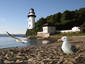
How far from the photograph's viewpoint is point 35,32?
48156mm

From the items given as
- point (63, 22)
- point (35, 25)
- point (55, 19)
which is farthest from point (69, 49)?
point (35, 25)

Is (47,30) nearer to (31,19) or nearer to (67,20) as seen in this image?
(67,20)

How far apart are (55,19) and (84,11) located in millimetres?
11054

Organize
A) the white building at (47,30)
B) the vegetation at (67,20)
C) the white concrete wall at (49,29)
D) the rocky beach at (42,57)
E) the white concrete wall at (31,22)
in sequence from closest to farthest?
the rocky beach at (42,57)
the vegetation at (67,20)
the white building at (47,30)
the white concrete wall at (49,29)
the white concrete wall at (31,22)

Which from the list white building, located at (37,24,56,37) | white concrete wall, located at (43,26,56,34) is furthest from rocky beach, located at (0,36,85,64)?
white concrete wall, located at (43,26,56,34)

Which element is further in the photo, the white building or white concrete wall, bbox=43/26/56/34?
white concrete wall, bbox=43/26/56/34

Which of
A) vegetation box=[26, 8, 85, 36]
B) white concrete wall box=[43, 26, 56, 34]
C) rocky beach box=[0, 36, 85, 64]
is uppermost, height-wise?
vegetation box=[26, 8, 85, 36]

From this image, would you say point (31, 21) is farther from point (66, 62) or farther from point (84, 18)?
point (66, 62)

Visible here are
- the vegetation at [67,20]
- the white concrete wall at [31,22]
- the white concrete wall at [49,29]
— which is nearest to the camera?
the vegetation at [67,20]

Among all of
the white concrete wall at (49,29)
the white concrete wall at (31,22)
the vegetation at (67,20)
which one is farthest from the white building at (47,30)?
the white concrete wall at (31,22)

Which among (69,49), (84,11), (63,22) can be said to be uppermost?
(84,11)

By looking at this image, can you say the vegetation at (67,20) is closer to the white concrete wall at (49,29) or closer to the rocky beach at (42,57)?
the white concrete wall at (49,29)

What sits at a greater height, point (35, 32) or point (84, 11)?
point (84, 11)

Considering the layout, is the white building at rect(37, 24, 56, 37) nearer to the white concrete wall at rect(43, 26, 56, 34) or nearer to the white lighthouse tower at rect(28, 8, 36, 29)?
the white concrete wall at rect(43, 26, 56, 34)
